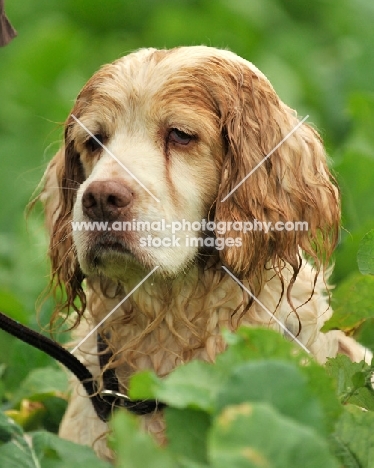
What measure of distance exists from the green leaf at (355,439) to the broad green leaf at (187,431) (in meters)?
0.37

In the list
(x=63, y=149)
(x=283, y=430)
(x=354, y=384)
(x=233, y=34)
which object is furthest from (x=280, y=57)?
(x=283, y=430)

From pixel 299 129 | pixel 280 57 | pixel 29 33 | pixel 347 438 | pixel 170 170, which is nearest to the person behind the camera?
pixel 347 438

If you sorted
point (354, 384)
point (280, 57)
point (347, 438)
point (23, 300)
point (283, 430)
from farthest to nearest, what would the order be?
point (280, 57) → point (23, 300) → point (354, 384) → point (347, 438) → point (283, 430)

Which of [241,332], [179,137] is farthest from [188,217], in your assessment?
A: [241,332]

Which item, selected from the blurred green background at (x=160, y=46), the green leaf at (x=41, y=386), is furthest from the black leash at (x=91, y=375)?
the blurred green background at (x=160, y=46)

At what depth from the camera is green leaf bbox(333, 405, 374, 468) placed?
3.04 meters

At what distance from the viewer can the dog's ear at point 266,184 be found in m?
4.20

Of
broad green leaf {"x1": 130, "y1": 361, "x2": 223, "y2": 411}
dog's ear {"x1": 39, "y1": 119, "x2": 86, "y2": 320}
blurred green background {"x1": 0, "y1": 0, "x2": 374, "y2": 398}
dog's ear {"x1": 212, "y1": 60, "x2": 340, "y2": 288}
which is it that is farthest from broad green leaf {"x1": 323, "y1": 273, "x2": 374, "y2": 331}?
blurred green background {"x1": 0, "y1": 0, "x2": 374, "y2": 398}

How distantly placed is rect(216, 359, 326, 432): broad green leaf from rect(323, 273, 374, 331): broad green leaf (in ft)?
2.90

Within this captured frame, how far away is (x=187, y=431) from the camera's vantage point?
9.49 ft

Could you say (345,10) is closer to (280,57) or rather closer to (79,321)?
(280,57)

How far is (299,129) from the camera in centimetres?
450

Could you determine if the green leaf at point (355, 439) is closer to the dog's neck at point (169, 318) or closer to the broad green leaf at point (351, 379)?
the broad green leaf at point (351, 379)

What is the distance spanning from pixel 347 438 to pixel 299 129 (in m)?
1.70
